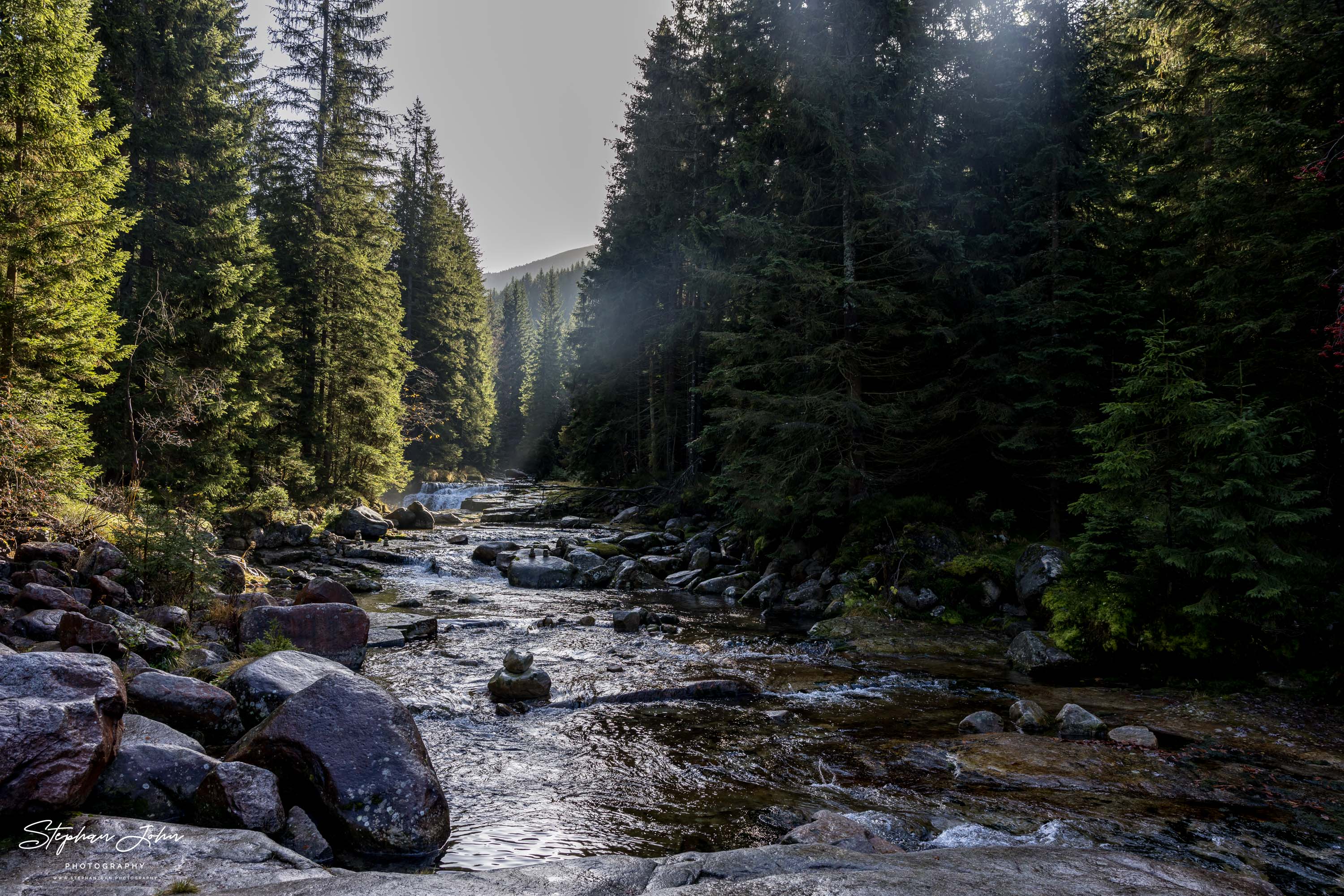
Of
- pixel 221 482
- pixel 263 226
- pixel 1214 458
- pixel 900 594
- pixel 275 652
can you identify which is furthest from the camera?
pixel 263 226

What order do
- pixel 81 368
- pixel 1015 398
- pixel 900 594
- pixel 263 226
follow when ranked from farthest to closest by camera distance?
1. pixel 263 226
2. pixel 1015 398
3. pixel 900 594
4. pixel 81 368

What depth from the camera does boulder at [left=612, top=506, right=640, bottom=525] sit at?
27812 mm

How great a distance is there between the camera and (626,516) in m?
28.3

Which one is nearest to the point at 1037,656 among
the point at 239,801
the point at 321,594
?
the point at 239,801

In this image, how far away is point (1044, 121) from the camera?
1488 cm

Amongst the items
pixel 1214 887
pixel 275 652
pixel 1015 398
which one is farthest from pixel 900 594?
pixel 275 652

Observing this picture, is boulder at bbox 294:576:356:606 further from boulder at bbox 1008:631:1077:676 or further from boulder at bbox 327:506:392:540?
boulder at bbox 327:506:392:540

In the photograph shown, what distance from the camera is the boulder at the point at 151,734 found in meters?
4.80

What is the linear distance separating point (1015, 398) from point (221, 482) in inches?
→ 761

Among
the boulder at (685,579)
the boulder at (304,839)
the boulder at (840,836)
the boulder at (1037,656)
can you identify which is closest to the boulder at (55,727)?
the boulder at (304,839)

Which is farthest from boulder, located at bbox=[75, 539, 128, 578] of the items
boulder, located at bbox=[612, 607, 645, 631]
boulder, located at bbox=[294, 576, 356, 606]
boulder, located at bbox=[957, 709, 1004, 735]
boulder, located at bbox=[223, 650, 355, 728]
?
boulder, located at bbox=[957, 709, 1004, 735]

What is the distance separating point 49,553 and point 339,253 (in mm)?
15515

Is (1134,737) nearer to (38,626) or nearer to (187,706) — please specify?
(187,706)

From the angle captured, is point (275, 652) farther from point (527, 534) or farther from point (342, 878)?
point (527, 534)
